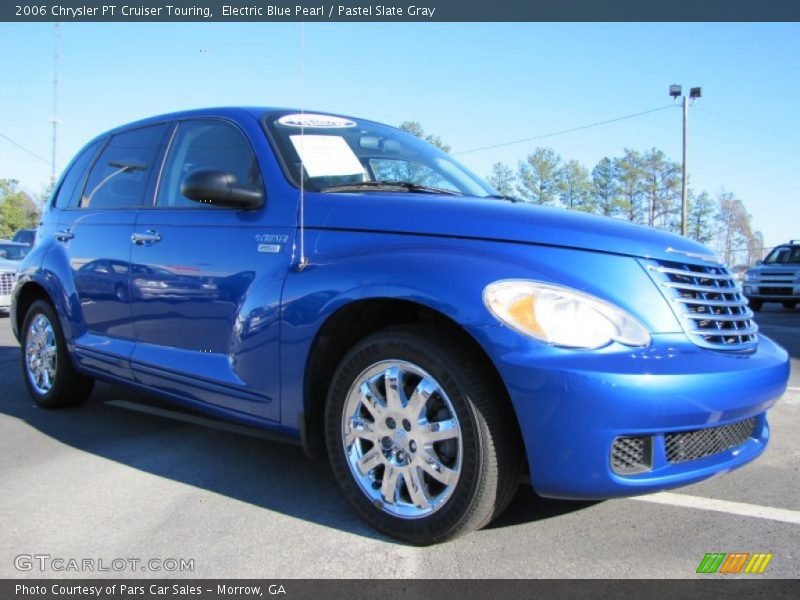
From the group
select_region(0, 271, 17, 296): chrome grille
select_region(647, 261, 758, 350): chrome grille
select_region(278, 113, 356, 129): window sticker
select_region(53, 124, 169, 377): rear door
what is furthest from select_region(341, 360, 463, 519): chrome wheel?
select_region(0, 271, 17, 296): chrome grille

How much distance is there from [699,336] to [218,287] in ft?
6.89

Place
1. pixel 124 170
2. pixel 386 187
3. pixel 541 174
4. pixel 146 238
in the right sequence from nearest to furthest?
pixel 386 187, pixel 146 238, pixel 124 170, pixel 541 174

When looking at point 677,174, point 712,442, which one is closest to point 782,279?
point 712,442

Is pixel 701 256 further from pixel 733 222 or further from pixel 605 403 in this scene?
pixel 733 222

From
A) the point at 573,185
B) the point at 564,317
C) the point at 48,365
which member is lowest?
the point at 48,365

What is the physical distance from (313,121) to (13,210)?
7919 centimetres

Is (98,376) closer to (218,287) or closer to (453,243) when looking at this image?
(218,287)

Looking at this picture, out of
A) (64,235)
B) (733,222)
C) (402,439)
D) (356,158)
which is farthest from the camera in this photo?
(733,222)

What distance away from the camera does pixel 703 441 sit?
2.40m

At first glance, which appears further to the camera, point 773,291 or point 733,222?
point 733,222

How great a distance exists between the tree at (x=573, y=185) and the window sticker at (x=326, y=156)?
1483 inches
